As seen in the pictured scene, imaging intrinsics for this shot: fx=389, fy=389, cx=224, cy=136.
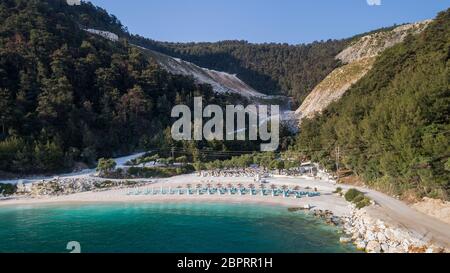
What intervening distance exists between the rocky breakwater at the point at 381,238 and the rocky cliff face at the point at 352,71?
57536 millimetres

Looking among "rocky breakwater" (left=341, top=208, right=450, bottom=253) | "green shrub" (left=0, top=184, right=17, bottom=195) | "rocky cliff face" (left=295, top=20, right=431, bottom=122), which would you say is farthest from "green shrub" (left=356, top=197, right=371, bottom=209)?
"rocky cliff face" (left=295, top=20, right=431, bottom=122)

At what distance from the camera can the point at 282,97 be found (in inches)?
5103

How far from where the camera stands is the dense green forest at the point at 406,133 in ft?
79.3

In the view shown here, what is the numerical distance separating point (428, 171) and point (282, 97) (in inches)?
4251

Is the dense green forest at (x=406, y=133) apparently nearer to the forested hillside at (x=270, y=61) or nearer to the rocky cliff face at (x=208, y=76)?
the rocky cliff face at (x=208, y=76)

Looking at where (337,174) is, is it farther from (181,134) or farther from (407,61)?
(181,134)

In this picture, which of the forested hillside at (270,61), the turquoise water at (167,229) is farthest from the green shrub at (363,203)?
the forested hillside at (270,61)

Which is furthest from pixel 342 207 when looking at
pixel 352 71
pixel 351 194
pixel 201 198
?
pixel 352 71

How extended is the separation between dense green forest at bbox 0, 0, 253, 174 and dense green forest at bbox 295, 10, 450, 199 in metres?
28.0

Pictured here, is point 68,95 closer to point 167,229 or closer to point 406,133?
point 167,229

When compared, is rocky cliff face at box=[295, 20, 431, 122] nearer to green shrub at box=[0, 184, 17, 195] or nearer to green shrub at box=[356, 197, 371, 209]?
green shrub at box=[356, 197, 371, 209]

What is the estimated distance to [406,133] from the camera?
85.5ft

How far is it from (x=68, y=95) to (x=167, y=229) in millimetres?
42661

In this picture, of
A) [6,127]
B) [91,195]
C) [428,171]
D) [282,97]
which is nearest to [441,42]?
[428,171]
